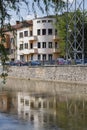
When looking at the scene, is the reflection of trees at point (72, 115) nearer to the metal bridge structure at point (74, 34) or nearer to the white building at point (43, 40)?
the metal bridge structure at point (74, 34)

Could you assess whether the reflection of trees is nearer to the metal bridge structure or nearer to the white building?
the metal bridge structure

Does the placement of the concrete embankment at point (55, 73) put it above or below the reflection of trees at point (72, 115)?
below

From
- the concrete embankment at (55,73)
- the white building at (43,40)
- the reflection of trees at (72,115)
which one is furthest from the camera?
the white building at (43,40)

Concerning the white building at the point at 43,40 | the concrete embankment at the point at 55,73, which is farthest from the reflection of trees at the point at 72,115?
the white building at the point at 43,40

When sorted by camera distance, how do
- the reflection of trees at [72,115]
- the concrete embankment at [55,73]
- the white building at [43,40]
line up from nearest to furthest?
1. the reflection of trees at [72,115]
2. the concrete embankment at [55,73]
3. the white building at [43,40]

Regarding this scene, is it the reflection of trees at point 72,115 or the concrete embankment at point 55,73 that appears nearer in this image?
the reflection of trees at point 72,115

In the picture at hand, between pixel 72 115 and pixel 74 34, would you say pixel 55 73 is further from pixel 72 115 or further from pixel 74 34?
pixel 72 115

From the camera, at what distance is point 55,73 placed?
5556 cm

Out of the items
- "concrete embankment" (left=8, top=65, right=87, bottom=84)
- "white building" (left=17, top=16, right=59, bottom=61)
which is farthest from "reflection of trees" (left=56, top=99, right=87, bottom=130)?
"white building" (left=17, top=16, right=59, bottom=61)

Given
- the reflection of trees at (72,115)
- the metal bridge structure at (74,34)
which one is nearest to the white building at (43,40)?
the metal bridge structure at (74,34)

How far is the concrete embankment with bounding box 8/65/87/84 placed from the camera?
49.0m

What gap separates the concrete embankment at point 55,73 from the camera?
49.0 meters

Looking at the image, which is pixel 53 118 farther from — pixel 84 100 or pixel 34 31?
pixel 34 31

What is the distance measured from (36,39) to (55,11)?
82072 mm
